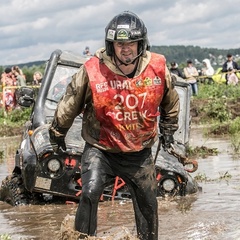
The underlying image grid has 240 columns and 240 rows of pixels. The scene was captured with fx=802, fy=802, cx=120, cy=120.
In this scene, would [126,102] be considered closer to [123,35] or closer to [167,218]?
[123,35]

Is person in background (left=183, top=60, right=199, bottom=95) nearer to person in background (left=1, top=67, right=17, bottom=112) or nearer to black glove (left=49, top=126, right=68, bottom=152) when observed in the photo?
person in background (left=1, top=67, right=17, bottom=112)

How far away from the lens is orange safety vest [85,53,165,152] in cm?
593

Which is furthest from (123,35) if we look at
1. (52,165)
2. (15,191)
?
(15,191)

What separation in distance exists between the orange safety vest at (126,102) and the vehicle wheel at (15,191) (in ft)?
11.1

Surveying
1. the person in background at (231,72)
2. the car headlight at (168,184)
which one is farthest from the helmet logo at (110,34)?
the person in background at (231,72)

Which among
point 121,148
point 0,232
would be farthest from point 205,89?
point 121,148

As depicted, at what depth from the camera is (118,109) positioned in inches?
235

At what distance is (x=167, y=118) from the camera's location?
6426 millimetres

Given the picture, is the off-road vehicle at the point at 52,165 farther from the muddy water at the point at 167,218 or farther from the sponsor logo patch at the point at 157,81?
the sponsor logo patch at the point at 157,81

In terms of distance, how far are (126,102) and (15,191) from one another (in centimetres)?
375

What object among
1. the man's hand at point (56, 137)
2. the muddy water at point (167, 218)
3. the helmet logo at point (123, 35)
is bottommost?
the muddy water at point (167, 218)

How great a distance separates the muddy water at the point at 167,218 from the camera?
770 centimetres

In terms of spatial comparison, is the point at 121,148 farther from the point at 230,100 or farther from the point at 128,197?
the point at 230,100

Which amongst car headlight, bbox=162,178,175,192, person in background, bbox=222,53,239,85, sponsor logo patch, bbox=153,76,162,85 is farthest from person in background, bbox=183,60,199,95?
sponsor logo patch, bbox=153,76,162,85
